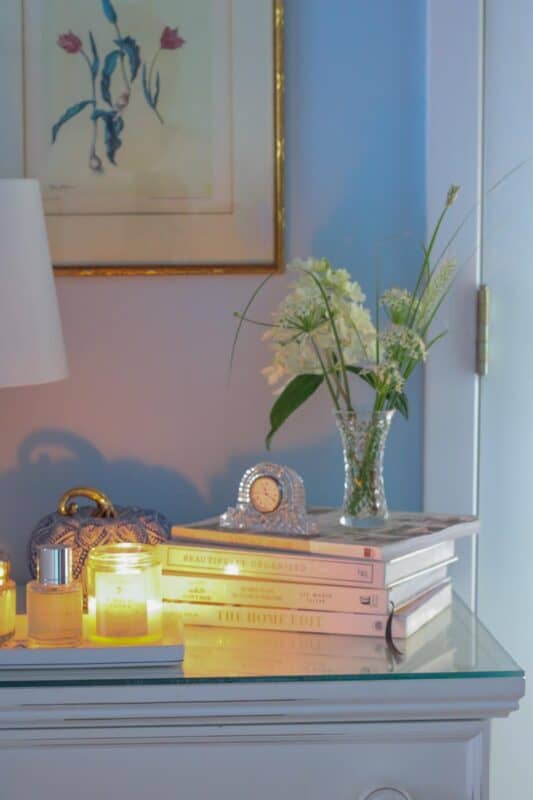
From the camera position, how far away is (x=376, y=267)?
167cm

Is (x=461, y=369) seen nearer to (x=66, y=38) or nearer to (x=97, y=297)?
(x=97, y=297)

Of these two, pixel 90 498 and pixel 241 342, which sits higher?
pixel 241 342

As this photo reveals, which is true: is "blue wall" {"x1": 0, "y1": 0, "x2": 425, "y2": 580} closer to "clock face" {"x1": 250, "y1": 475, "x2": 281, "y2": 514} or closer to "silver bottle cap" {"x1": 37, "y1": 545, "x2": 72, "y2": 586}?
"clock face" {"x1": 250, "y1": 475, "x2": 281, "y2": 514}

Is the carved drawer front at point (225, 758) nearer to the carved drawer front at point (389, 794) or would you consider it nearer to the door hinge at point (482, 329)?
the carved drawer front at point (389, 794)

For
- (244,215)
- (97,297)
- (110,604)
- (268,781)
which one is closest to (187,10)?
(244,215)

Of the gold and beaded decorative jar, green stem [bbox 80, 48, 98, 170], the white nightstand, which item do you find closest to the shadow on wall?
the gold and beaded decorative jar

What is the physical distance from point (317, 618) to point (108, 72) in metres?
0.82

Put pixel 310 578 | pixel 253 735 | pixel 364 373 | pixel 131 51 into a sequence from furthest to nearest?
pixel 131 51 → pixel 364 373 → pixel 310 578 → pixel 253 735

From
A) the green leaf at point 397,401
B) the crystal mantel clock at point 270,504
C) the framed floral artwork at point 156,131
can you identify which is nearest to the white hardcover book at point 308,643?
the crystal mantel clock at point 270,504

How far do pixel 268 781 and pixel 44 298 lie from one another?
609 mm

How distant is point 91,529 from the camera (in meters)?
1.46

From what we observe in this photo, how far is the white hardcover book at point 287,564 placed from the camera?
1.31 metres
